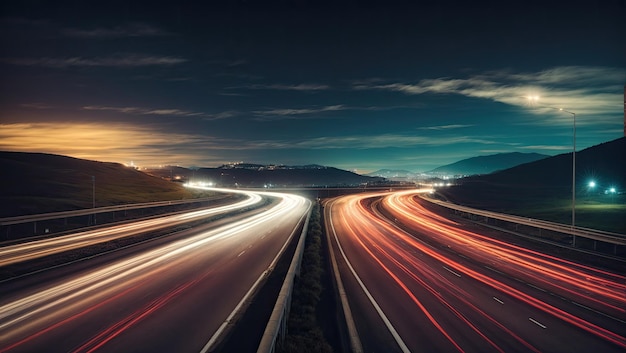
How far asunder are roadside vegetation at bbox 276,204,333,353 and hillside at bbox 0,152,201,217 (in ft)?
148

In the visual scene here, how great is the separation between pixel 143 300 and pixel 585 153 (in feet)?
568

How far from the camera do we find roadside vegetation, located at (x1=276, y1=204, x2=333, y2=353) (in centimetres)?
1263

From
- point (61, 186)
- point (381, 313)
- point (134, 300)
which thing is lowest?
point (381, 313)

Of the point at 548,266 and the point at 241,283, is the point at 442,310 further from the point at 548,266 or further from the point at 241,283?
the point at 548,266

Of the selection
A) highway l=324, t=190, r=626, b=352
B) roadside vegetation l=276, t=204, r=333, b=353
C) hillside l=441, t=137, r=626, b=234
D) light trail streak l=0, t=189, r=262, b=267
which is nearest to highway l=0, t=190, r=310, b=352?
roadside vegetation l=276, t=204, r=333, b=353

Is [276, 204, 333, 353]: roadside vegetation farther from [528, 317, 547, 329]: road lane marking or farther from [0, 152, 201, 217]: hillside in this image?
[0, 152, 201, 217]: hillside

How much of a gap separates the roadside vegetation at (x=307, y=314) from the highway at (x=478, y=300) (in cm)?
141

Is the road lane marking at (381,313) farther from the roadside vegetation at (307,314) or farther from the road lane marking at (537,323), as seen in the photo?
the road lane marking at (537,323)

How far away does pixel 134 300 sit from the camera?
18109 millimetres

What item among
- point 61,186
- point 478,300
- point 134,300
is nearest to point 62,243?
point 134,300

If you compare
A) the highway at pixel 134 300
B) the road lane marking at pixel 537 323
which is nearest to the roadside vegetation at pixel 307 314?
the highway at pixel 134 300

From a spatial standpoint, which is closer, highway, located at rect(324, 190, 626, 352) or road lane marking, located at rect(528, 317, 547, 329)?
highway, located at rect(324, 190, 626, 352)

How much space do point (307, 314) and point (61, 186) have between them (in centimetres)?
8736

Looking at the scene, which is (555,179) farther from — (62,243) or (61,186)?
(62,243)
